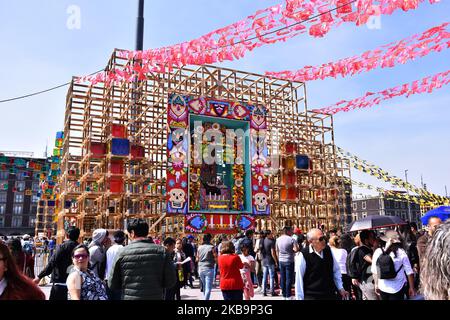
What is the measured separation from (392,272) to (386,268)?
0.09 m

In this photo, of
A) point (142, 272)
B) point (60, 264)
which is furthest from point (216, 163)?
point (142, 272)

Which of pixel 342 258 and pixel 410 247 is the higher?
pixel 410 247

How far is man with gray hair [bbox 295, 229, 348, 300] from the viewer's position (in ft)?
16.4

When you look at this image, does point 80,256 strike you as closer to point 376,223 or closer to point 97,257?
point 97,257

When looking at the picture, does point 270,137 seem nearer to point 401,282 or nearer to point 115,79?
point 115,79

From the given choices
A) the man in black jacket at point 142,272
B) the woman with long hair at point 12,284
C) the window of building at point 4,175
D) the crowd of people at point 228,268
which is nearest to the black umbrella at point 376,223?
the crowd of people at point 228,268

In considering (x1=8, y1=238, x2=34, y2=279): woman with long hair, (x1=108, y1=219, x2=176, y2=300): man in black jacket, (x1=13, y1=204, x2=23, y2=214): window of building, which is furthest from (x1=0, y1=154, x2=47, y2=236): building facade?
(x1=108, y1=219, x2=176, y2=300): man in black jacket

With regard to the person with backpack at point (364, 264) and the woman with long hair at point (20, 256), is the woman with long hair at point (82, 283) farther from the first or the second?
the person with backpack at point (364, 264)

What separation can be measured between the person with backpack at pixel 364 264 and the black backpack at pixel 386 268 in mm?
589

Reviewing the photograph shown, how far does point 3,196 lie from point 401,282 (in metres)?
74.8

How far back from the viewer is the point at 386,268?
545cm

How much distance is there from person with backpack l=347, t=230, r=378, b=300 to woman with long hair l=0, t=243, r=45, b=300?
15.8 feet

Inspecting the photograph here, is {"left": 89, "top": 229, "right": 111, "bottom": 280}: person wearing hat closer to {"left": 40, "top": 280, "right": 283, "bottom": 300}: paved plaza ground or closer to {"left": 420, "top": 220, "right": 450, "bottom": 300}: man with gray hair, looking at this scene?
{"left": 40, "top": 280, "right": 283, "bottom": 300}: paved plaza ground
